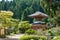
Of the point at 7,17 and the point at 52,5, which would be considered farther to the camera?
the point at 7,17

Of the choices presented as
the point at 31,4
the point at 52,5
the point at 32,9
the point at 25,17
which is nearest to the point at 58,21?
the point at 52,5

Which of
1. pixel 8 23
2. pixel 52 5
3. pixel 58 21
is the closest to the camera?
pixel 52 5

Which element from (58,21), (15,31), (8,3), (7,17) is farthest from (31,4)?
(58,21)

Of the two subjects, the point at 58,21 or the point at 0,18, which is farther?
the point at 0,18

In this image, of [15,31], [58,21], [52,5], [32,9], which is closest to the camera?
[52,5]

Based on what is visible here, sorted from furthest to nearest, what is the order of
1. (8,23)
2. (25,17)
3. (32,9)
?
(32,9) → (25,17) → (8,23)

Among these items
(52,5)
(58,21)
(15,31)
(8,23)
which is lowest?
(15,31)

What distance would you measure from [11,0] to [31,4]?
3.72m

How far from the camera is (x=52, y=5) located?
9383 mm

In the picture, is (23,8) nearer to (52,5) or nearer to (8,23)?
(8,23)

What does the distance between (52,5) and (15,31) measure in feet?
46.5

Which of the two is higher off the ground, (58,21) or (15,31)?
(58,21)

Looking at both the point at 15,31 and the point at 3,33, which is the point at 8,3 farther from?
the point at 3,33

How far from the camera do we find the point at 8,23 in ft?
62.0
